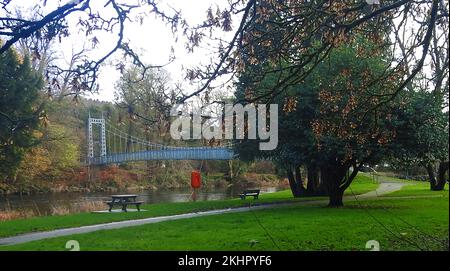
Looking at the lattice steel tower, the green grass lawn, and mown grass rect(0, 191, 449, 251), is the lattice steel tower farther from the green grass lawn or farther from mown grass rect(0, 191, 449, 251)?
mown grass rect(0, 191, 449, 251)

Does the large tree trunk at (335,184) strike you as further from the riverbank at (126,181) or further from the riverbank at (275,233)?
the riverbank at (126,181)

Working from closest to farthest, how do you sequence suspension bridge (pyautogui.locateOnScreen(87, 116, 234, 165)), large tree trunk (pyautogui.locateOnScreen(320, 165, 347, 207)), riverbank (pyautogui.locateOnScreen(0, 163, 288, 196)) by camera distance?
large tree trunk (pyautogui.locateOnScreen(320, 165, 347, 207)) < suspension bridge (pyautogui.locateOnScreen(87, 116, 234, 165)) < riverbank (pyautogui.locateOnScreen(0, 163, 288, 196))

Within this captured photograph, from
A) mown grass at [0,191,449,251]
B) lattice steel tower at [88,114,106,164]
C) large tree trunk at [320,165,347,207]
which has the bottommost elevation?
mown grass at [0,191,449,251]

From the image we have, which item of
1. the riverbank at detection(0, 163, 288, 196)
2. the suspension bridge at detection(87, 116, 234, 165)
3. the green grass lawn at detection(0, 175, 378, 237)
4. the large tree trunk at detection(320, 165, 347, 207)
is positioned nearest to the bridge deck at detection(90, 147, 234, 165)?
the suspension bridge at detection(87, 116, 234, 165)

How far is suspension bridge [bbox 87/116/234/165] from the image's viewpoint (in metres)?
21.5

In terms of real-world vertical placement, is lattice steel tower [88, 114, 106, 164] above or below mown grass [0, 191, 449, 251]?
above

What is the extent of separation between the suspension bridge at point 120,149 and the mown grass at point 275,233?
11.0 meters

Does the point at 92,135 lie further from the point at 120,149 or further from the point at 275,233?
the point at 275,233

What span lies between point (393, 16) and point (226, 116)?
7.10 feet

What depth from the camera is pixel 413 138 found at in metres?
10.7

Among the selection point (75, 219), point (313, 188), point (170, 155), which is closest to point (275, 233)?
point (75, 219)

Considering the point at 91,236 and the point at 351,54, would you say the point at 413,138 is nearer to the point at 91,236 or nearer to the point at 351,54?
the point at 351,54
